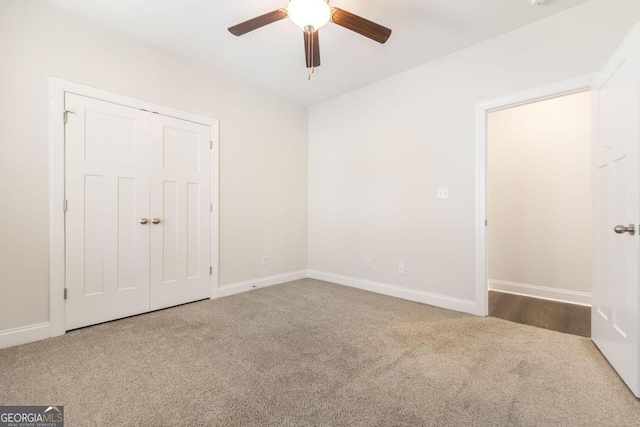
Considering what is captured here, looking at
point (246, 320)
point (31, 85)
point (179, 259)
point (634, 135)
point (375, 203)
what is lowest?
point (246, 320)

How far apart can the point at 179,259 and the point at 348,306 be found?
184 centimetres

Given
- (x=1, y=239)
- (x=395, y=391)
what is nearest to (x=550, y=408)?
(x=395, y=391)

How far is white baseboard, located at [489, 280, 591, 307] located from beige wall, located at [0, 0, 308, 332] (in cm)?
270

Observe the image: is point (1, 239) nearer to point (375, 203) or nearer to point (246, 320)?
point (246, 320)

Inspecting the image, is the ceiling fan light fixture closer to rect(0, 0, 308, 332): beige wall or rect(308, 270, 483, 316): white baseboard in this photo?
rect(0, 0, 308, 332): beige wall

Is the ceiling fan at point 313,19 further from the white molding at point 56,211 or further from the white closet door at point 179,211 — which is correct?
the white molding at point 56,211

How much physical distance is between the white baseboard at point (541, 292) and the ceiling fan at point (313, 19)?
3.25 metres

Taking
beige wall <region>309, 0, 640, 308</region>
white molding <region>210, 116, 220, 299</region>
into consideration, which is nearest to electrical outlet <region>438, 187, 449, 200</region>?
beige wall <region>309, 0, 640, 308</region>

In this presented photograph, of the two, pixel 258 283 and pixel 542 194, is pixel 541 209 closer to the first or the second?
pixel 542 194

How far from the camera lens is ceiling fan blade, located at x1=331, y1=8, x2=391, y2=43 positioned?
6.05ft

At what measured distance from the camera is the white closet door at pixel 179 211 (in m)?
2.76

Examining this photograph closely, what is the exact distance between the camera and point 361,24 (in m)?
1.90

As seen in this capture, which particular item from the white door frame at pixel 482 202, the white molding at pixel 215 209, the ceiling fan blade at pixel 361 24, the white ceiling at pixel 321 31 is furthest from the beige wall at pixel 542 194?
the white molding at pixel 215 209

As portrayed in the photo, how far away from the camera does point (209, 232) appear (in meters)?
3.16
